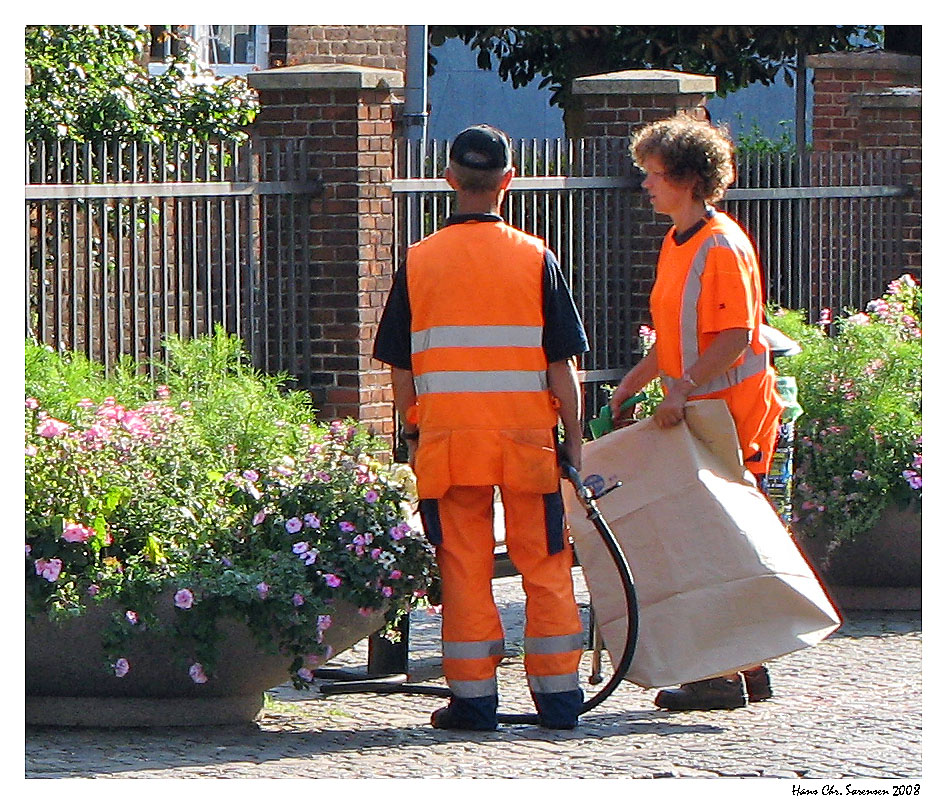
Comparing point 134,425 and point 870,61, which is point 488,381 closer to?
point 134,425

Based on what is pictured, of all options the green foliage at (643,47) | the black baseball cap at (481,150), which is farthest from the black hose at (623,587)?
the green foliage at (643,47)

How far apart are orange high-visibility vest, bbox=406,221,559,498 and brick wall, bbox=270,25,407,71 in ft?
30.2

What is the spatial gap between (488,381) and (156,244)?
3.00 metres

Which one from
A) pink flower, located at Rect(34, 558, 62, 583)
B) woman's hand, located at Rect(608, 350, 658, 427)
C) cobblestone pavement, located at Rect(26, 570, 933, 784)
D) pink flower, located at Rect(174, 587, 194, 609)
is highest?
woman's hand, located at Rect(608, 350, 658, 427)

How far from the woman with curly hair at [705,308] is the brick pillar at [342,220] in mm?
2738

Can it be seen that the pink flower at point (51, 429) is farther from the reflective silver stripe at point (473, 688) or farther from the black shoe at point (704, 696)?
the black shoe at point (704, 696)

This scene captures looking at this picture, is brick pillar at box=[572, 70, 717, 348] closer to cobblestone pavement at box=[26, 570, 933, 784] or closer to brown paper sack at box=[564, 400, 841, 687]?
cobblestone pavement at box=[26, 570, 933, 784]

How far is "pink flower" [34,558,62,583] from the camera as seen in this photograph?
4.89 m

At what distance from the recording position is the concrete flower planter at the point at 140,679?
502 cm

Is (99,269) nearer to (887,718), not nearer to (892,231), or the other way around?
(887,718)

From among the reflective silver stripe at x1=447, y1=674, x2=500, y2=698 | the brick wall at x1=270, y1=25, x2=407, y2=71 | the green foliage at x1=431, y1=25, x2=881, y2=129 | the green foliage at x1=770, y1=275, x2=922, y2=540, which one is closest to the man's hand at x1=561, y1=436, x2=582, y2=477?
the reflective silver stripe at x1=447, y1=674, x2=500, y2=698

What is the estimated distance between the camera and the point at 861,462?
285 inches

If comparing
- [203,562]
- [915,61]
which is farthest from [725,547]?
[915,61]

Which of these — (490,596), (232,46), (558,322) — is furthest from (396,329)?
(232,46)
